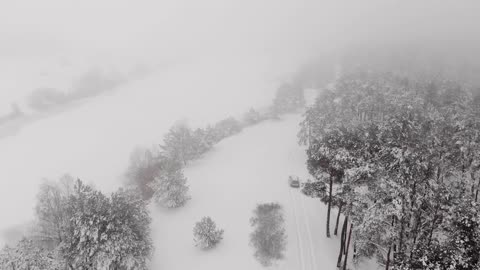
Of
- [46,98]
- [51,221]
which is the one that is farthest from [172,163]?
[46,98]

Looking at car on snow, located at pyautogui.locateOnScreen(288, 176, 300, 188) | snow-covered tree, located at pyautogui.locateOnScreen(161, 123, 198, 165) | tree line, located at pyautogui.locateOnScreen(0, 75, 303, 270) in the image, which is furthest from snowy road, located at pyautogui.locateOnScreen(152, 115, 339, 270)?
tree line, located at pyautogui.locateOnScreen(0, 75, 303, 270)

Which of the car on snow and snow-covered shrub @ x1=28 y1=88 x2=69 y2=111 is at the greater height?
snow-covered shrub @ x1=28 y1=88 x2=69 y2=111

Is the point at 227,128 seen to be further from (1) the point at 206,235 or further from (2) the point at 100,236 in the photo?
(2) the point at 100,236

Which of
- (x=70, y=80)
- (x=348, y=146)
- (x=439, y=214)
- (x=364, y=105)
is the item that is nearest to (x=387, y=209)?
(x=439, y=214)

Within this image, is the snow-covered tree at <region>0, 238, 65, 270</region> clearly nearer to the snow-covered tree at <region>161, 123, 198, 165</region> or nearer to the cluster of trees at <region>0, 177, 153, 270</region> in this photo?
the cluster of trees at <region>0, 177, 153, 270</region>

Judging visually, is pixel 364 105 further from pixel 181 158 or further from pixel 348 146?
pixel 181 158

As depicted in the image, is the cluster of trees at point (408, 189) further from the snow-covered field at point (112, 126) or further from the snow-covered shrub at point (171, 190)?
the snow-covered field at point (112, 126)
